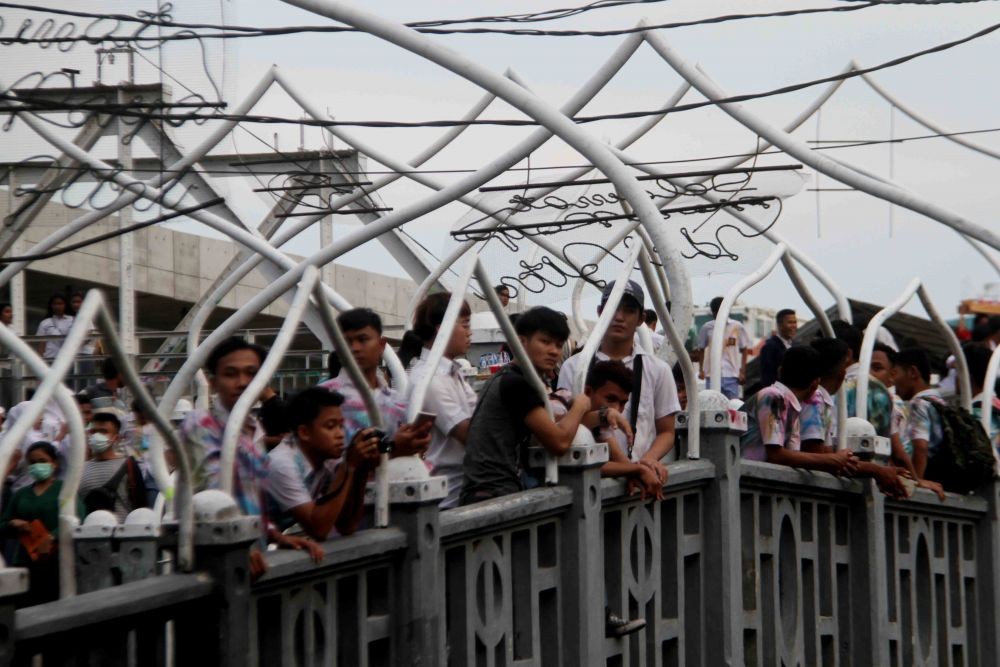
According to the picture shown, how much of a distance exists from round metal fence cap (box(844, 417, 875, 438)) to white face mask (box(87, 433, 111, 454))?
4.09 m

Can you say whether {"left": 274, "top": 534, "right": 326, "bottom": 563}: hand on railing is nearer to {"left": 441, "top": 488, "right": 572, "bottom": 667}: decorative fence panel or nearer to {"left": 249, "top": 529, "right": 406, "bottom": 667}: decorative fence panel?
{"left": 249, "top": 529, "right": 406, "bottom": 667}: decorative fence panel

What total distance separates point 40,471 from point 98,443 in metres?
1.86

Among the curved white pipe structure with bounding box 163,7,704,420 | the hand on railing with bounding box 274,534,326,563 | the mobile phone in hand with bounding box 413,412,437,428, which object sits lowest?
the hand on railing with bounding box 274,534,326,563

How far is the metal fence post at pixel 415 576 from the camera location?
567 cm

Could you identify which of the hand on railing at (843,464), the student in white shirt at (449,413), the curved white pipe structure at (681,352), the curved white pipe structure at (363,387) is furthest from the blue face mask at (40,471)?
the hand on railing at (843,464)

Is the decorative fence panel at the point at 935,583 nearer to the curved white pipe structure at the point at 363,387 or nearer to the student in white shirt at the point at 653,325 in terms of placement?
the curved white pipe structure at the point at 363,387

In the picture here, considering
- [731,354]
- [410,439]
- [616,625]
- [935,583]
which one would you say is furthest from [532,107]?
[731,354]

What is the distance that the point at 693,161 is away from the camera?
16109mm

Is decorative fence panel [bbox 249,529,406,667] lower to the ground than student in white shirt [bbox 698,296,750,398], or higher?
lower

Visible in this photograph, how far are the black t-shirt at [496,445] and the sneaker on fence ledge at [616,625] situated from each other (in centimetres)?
72

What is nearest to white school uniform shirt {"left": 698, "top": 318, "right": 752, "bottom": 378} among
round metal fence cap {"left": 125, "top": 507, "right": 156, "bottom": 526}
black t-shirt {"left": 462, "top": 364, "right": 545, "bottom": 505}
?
black t-shirt {"left": 462, "top": 364, "right": 545, "bottom": 505}

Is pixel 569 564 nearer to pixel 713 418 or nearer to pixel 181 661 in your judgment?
pixel 713 418

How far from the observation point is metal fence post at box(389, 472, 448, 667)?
5668 mm

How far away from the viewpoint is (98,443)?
8.96 meters
